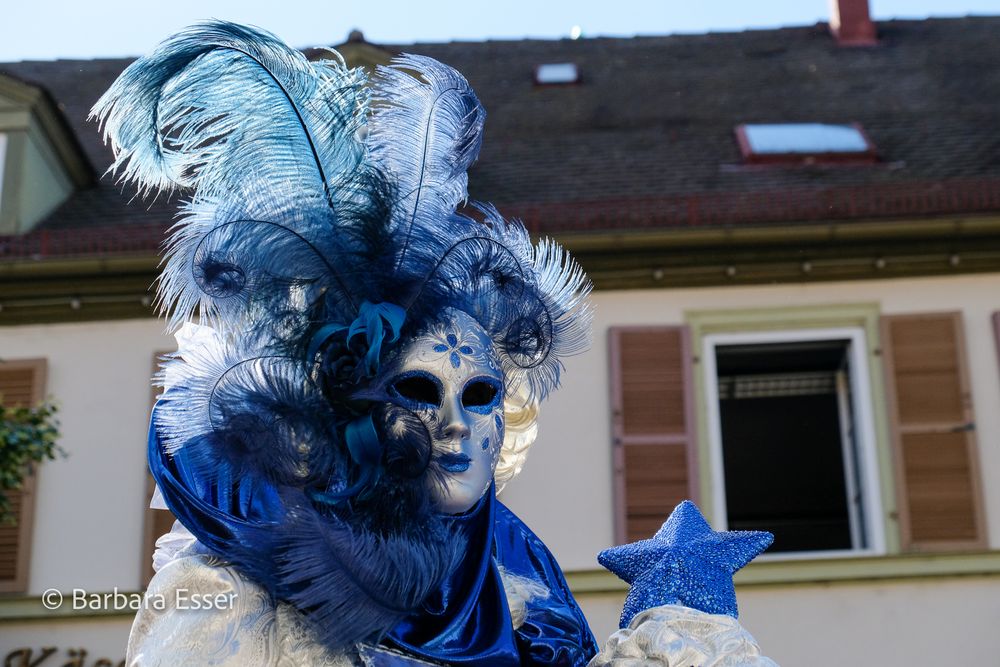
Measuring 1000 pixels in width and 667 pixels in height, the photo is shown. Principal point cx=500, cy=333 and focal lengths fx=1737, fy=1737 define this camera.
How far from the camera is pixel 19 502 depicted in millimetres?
11578

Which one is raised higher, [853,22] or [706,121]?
[853,22]

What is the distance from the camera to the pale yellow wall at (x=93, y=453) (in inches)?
450

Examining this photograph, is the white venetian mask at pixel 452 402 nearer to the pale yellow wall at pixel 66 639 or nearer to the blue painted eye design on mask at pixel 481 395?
the blue painted eye design on mask at pixel 481 395

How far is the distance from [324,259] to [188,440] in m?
0.50

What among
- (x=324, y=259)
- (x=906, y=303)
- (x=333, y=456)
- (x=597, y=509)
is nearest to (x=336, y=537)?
(x=333, y=456)

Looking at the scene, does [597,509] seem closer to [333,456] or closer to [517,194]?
[517,194]

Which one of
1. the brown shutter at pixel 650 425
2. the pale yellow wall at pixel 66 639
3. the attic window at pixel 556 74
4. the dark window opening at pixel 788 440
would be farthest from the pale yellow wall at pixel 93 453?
the attic window at pixel 556 74

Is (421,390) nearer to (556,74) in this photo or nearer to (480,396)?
(480,396)

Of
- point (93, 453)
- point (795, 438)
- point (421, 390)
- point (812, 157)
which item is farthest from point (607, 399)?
point (421, 390)

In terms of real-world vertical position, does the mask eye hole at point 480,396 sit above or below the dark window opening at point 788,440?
below

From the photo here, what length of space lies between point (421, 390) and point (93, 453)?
8276mm

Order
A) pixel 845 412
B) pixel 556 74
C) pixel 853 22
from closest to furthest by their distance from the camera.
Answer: pixel 845 412 < pixel 556 74 < pixel 853 22

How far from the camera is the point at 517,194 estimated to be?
12.9 m

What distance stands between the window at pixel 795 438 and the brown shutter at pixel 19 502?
454 centimetres
